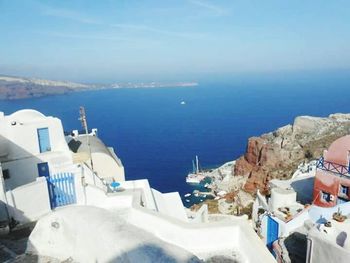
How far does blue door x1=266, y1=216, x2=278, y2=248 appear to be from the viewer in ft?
60.6

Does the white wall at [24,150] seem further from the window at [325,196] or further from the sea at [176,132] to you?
the sea at [176,132]

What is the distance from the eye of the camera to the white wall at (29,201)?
34.1ft

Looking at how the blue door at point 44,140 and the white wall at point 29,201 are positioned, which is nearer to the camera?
the white wall at point 29,201

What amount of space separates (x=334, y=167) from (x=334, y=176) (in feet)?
1.64

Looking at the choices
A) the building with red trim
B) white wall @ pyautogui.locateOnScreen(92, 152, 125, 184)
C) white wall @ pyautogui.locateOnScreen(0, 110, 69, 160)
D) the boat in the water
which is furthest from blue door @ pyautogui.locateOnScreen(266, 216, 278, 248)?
the boat in the water

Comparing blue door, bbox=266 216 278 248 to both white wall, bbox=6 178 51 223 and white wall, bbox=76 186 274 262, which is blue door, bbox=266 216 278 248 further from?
white wall, bbox=6 178 51 223

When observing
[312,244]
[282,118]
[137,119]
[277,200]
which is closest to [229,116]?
[282,118]

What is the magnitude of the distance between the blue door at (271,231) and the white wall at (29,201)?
12.4 meters

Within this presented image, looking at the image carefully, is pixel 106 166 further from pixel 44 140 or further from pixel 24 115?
pixel 24 115

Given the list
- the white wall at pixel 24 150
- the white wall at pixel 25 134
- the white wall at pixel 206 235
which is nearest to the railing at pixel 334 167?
the white wall at pixel 206 235

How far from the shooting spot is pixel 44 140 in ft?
56.1

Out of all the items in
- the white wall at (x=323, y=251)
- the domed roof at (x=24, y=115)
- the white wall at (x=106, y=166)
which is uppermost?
the domed roof at (x=24, y=115)

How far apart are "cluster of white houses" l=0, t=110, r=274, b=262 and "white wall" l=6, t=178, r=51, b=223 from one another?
0.03 meters

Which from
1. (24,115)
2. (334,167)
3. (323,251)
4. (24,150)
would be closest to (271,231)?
(334,167)
